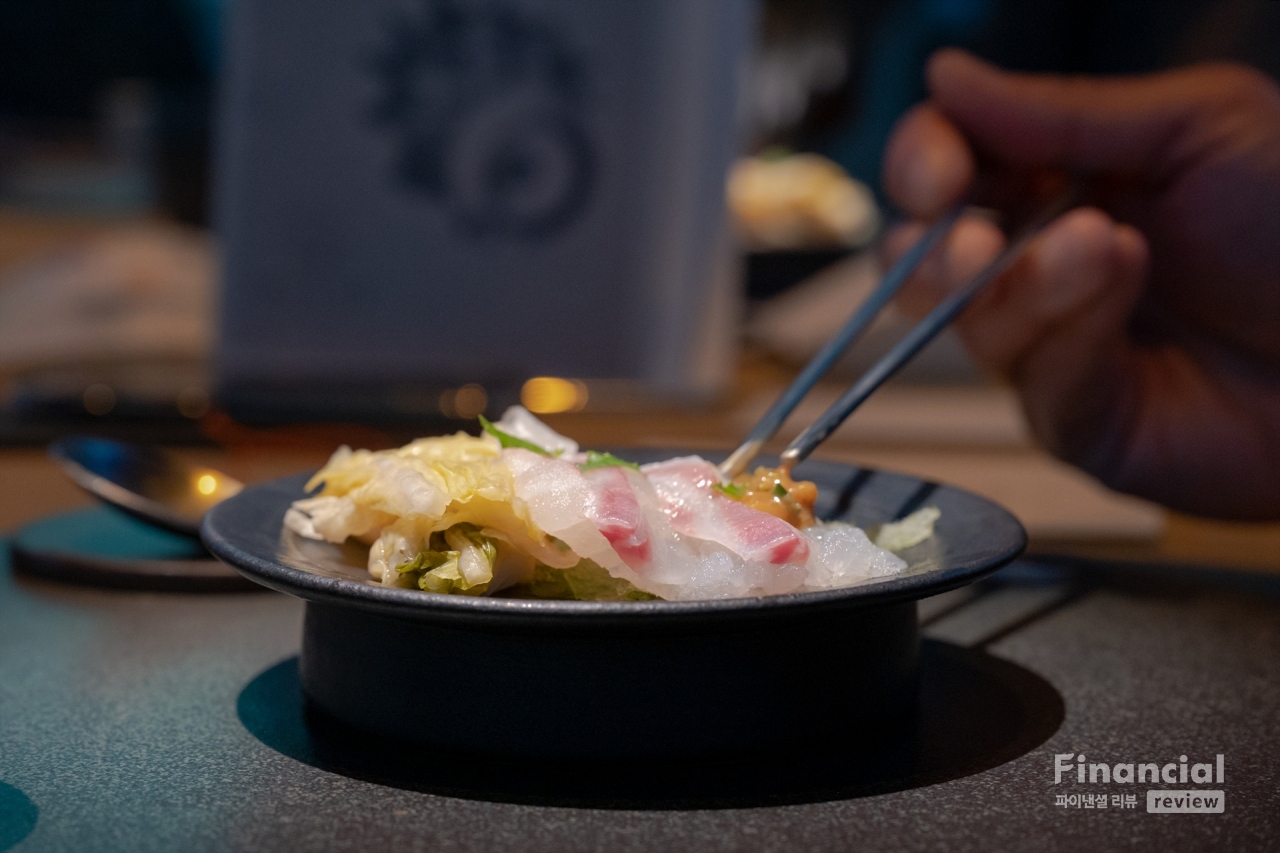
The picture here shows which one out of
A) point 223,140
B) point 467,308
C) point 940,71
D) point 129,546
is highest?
point 940,71

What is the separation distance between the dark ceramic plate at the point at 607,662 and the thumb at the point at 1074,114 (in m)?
0.76

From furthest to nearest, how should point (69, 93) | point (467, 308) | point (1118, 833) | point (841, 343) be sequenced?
point (69, 93) → point (467, 308) → point (841, 343) → point (1118, 833)

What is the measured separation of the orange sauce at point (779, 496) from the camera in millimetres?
677

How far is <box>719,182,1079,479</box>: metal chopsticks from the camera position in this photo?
2.53 ft

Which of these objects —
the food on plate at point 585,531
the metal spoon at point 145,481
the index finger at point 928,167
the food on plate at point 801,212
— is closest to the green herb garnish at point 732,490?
the food on plate at point 585,531

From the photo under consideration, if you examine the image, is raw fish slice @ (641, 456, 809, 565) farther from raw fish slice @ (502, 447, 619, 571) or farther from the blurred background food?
the blurred background food

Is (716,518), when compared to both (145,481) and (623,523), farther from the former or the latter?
(145,481)

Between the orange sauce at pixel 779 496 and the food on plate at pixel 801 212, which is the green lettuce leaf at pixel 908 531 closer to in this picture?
the orange sauce at pixel 779 496

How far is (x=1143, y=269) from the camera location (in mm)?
1141

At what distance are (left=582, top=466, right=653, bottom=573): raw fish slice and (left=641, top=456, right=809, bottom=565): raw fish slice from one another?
4 centimetres

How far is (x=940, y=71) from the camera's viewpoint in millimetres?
1263

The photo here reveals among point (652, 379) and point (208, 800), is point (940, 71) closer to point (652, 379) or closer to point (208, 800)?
point (652, 379)

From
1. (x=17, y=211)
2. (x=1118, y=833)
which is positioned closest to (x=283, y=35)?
(x=1118, y=833)

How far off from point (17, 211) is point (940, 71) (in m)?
4.84
